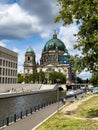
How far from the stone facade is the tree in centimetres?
8844

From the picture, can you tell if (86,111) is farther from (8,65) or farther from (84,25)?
(8,65)

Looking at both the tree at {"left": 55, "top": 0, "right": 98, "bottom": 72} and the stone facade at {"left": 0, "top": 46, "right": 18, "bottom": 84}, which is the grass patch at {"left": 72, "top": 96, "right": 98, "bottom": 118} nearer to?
the tree at {"left": 55, "top": 0, "right": 98, "bottom": 72}

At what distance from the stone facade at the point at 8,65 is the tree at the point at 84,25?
8844 centimetres

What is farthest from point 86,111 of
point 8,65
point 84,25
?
point 8,65

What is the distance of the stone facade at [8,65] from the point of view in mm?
122938

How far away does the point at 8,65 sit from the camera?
131125mm

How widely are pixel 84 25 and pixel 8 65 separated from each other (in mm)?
99748

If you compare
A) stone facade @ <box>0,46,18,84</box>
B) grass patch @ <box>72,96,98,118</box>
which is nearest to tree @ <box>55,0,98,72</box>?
grass patch @ <box>72,96,98,118</box>

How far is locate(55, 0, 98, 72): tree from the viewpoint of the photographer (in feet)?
106

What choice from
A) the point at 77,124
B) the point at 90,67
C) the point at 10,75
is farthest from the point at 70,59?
the point at 10,75

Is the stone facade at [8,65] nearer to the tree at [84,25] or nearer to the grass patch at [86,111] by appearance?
the grass patch at [86,111]

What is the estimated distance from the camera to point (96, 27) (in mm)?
33062

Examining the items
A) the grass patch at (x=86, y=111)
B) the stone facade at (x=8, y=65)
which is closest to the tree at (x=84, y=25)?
the grass patch at (x=86, y=111)

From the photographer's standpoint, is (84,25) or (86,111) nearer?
(84,25)
